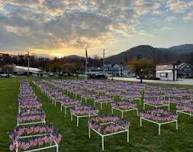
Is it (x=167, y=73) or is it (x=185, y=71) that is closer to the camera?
(x=167, y=73)

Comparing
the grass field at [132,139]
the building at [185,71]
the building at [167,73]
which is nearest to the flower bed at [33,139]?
the grass field at [132,139]

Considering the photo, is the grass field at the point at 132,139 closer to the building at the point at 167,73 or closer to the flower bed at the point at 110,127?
the flower bed at the point at 110,127

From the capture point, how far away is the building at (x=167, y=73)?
252 feet

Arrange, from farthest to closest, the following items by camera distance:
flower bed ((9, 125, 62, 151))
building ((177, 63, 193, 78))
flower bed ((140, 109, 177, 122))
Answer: building ((177, 63, 193, 78))
flower bed ((140, 109, 177, 122))
flower bed ((9, 125, 62, 151))

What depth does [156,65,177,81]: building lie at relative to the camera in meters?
76.8

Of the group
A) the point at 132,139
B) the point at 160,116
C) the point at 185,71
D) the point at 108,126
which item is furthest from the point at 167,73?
the point at 108,126

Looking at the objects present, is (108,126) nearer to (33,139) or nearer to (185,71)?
(33,139)

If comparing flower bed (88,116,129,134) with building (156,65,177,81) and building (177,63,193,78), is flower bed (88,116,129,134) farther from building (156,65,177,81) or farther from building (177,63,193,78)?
building (177,63,193,78)

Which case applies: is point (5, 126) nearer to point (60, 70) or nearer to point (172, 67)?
point (172, 67)

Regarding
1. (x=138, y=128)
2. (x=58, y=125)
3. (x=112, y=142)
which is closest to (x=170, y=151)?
(x=112, y=142)

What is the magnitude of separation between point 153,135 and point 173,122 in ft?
10.2

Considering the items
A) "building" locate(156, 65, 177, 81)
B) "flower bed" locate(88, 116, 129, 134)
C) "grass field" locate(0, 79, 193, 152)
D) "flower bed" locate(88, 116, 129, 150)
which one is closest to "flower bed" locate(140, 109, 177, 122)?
"grass field" locate(0, 79, 193, 152)

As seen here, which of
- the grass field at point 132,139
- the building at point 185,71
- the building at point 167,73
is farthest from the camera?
the building at point 185,71

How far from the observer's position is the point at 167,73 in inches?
3142
